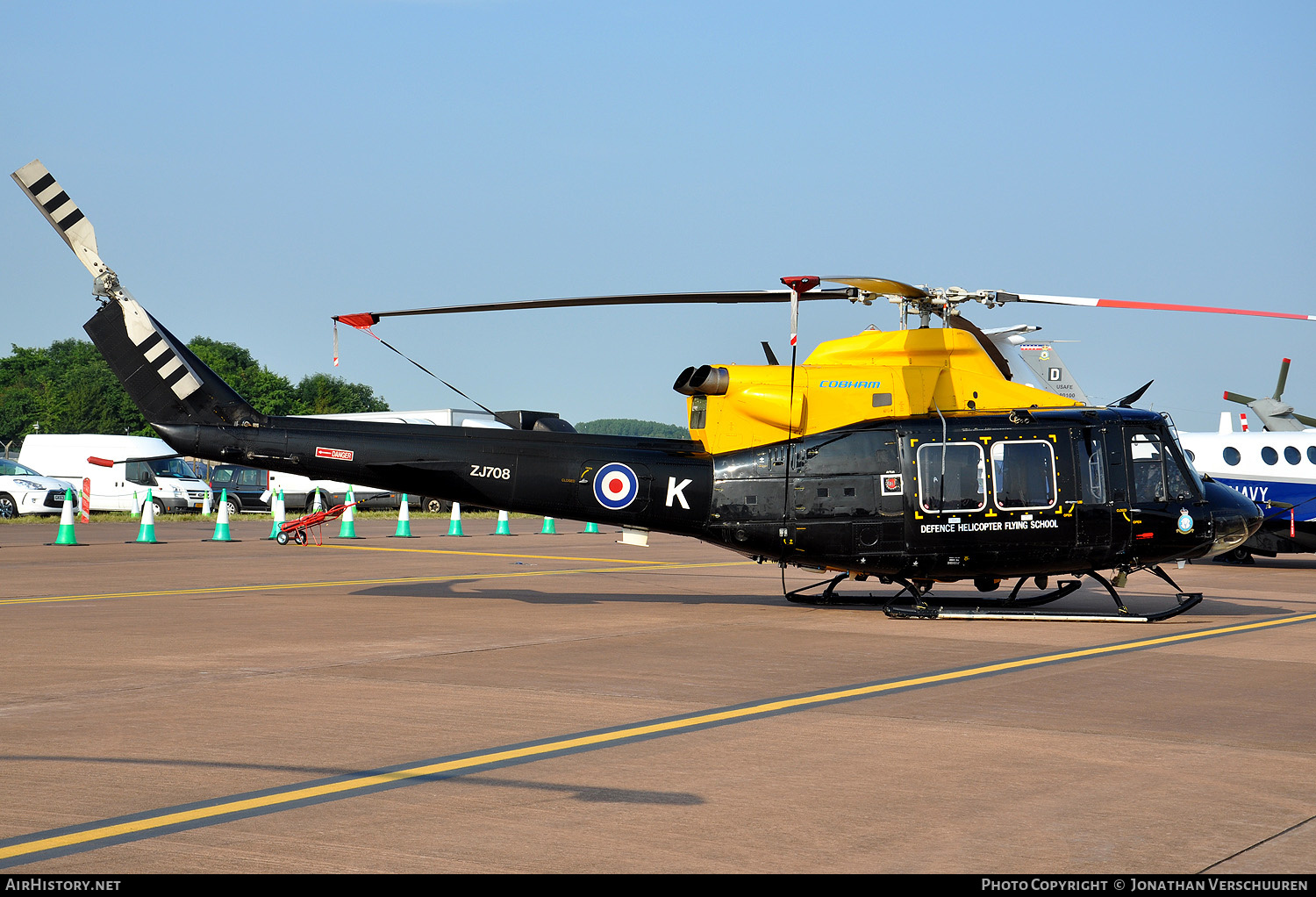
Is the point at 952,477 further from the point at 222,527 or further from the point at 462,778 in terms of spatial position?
the point at 222,527

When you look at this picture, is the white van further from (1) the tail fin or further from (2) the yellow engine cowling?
(2) the yellow engine cowling

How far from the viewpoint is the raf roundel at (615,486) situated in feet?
50.1

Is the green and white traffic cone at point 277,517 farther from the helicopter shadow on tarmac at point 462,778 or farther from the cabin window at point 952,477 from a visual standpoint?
the helicopter shadow on tarmac at point 462,778

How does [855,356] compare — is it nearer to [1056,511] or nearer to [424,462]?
[1056,511]

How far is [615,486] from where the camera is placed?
15312 millimetres

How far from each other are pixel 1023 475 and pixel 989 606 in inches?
88.1

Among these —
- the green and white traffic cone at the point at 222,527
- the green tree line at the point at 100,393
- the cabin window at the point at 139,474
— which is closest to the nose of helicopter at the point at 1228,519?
the green and white traffic cone at the point at 222,527

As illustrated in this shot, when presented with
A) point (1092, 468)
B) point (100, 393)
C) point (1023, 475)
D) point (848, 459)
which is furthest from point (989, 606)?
point (100, 393)

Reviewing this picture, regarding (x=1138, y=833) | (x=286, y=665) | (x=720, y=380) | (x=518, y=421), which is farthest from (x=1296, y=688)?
(x=518, y=421)

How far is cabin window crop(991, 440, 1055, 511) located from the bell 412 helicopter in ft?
0.07

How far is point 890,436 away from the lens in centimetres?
1464

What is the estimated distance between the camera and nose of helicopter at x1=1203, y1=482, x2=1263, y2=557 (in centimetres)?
1458

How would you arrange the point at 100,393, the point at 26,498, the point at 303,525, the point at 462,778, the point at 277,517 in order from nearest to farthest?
the point at 462,778, the point at 303,525, the point at 277,517, the point at 26,498, the point at 100,393
